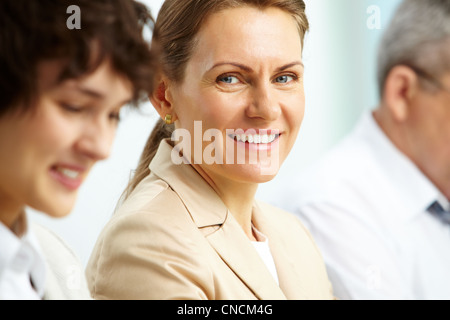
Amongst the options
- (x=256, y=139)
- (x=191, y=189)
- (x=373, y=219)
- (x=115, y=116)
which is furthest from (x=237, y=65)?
(x=373, y=219)

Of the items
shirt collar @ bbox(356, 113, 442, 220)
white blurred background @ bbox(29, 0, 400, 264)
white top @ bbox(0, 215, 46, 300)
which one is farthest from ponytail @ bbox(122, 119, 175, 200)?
white blurred background @ bbox(29, 0, 400, 264)

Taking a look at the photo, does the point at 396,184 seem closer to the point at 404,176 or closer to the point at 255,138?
the point at 404,176

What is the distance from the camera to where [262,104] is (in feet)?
3.70

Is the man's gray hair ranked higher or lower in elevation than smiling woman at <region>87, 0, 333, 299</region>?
higher

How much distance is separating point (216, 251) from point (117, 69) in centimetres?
44

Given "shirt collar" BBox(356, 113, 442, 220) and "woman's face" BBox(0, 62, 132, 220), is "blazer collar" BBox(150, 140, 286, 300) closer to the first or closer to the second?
"woman's face" BBox(0, 62, 132, 220)

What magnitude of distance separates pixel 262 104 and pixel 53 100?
0.45 metres

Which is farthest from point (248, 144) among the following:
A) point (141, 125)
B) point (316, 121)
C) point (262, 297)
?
point (316, 121)

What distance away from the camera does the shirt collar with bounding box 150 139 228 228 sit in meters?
1.16

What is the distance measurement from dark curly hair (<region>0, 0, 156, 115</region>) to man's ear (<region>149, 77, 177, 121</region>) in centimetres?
40

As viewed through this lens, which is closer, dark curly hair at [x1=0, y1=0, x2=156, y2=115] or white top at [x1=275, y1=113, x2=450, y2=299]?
dark curly hair at [x1=0, y1=0, x2=156, y2=115]

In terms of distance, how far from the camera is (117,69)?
31.2 inches

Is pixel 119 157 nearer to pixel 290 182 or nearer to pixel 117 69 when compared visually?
pixel 290 182

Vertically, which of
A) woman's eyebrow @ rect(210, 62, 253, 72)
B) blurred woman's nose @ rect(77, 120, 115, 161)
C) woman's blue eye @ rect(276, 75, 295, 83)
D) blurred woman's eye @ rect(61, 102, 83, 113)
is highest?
woman's eyebrow @ rect(210, 62, 253, 72)
